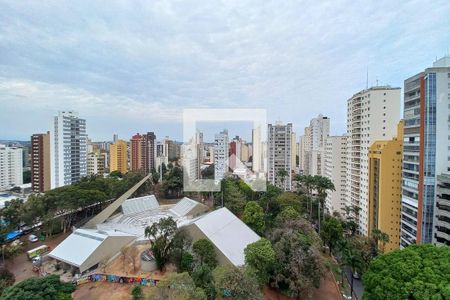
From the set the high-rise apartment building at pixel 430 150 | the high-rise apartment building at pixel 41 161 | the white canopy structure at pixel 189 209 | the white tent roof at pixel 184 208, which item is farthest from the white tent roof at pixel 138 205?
the high-rise apartment building at pixel 430 150

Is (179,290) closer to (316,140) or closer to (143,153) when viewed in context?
(316,140)

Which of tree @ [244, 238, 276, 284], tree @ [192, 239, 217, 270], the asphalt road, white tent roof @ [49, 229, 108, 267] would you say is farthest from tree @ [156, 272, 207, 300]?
the asphalt road

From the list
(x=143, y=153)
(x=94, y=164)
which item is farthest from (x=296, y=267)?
(x=94, y=164)

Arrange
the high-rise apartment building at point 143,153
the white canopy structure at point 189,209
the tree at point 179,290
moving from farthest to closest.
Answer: the high-rise apartment building at point 143,153, the white canopy structure at point 189,209, the tree at point 179,290

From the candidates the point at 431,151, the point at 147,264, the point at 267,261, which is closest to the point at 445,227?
the point at 431,151

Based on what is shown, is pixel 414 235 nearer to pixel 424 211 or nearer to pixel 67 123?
pixel 424 211

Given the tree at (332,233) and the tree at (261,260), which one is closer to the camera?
the tree at (261,260)

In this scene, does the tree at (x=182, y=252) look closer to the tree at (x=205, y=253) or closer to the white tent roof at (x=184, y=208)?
the tree at (x=205, y=253)

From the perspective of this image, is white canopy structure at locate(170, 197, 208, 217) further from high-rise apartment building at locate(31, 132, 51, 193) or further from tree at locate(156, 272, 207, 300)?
high-rise apartment building at locate(31, 132, 51, 193)
